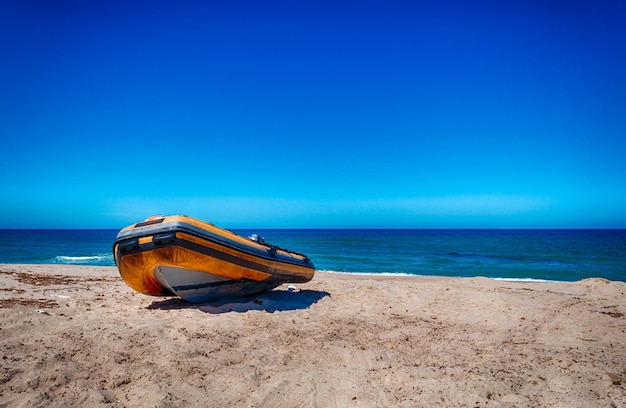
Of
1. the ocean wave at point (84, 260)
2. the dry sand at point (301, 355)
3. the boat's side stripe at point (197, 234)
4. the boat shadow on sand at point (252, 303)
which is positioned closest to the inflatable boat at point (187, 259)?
the boat's side stripe at point (197, 234)

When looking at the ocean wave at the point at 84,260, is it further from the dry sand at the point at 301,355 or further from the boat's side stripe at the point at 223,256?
the boat's side stripe at the point at 223,256

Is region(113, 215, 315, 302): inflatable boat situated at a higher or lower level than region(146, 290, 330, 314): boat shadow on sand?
higher

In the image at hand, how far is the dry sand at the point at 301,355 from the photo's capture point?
10.3 ft

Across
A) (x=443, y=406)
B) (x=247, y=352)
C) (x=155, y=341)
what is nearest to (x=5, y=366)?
(x=155, y=341)

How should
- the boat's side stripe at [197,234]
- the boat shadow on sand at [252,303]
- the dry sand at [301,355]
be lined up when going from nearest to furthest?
the dry sand at [301,355] < the boat's side stripe at [197,234] < the boat shadow on sand at [252,303]

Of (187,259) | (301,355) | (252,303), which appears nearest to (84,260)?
(252,303)

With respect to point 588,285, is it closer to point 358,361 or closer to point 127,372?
point 358,361

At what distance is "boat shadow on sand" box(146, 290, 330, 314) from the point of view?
6.25 meters

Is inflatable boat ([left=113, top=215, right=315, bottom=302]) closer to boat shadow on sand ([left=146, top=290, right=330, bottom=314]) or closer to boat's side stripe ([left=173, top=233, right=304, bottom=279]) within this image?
boat's side stripe ([left=173, top=233, right=304, bottom=279])

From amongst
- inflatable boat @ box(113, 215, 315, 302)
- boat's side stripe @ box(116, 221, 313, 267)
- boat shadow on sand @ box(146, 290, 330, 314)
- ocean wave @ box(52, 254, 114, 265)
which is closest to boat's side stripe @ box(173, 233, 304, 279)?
inflatable boat @ box(113, 215, 315, 302)

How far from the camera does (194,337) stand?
4.38 metres

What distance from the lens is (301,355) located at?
13.5 ft

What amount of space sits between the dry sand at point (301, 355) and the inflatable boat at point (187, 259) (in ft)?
1.20

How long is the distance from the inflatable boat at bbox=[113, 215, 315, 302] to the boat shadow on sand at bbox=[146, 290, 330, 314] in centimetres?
18
